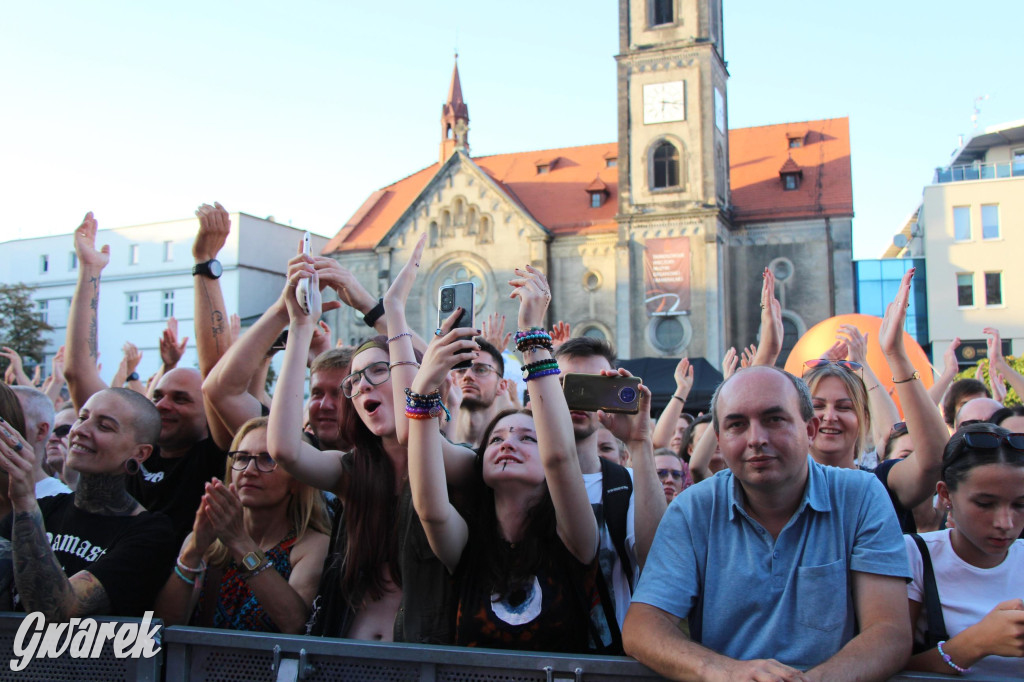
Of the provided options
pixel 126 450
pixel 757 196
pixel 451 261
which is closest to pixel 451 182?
pixel 451 261

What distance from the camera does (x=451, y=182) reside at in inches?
1385

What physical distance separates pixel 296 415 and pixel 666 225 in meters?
29.2

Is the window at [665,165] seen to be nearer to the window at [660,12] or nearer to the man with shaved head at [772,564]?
the window at [660,12]

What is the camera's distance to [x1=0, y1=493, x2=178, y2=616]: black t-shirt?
3.25m

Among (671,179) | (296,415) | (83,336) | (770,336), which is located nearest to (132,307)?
(671,179)

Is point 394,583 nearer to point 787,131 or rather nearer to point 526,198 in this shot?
point 526,198

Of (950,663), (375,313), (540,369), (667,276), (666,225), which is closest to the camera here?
(950,663)

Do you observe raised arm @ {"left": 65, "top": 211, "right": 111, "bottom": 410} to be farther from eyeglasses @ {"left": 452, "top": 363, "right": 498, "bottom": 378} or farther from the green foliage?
the green foliage

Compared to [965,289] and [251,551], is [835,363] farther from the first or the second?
[965,289]

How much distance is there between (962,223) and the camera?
111 feet

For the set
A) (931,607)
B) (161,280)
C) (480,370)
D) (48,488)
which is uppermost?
(161,280)

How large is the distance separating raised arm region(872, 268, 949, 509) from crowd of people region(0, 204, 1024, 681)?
0.01m

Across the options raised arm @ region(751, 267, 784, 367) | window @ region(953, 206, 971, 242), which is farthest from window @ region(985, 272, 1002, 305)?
raised arm @ region(751, 267, 784, 367)

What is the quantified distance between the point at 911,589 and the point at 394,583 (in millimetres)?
1864
